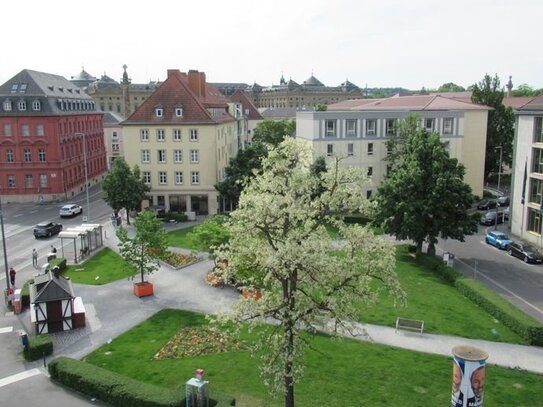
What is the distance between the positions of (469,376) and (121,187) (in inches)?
1585

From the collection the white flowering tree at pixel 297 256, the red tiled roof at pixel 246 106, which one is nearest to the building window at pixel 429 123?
the white flowering tree at pixel 297 256

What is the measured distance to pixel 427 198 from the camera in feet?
130

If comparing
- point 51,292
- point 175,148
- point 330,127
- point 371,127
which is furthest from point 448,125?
point 51,292

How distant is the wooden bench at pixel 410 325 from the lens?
27672mm

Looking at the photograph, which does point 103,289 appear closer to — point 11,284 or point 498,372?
point 11,284

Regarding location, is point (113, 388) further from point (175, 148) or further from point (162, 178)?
point (175, 148)

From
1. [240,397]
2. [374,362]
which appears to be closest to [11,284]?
[240,397]

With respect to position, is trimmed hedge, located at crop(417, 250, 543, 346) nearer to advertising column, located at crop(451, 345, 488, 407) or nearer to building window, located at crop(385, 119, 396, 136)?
advertising column, located at crop(451, 345, 488, 407)

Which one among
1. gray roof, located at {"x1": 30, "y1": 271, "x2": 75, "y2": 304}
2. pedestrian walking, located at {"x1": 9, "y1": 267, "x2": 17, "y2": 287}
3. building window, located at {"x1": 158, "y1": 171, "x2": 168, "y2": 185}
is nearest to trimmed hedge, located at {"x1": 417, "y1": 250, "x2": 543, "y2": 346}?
gray roof, located at {"x1": 30, "y1": 271, "x2": 75, "y2": 304}

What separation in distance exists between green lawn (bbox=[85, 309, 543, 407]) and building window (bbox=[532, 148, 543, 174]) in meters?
30.1

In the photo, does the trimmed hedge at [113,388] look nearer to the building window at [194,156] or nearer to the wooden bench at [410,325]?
the wooden bench at [410,325]

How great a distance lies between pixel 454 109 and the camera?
2576 inches

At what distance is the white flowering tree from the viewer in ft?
56.1

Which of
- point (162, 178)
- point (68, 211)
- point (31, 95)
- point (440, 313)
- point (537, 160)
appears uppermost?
point (31, 95)
